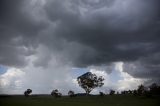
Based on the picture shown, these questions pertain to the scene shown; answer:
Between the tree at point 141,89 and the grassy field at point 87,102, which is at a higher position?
the tree at point 141,89

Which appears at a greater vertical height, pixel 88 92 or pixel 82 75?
pixel 82 75

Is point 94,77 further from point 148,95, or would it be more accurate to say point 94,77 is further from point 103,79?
point 148,95

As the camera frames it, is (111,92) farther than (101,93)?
Yes

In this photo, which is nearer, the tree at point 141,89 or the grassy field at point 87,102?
the grassy field at point 87,102

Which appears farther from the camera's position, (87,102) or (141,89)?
(141,89)

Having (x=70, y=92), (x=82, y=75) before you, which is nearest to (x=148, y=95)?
(x=82, y=75)

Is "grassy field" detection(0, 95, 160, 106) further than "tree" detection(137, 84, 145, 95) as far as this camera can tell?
No

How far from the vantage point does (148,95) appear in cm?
11512

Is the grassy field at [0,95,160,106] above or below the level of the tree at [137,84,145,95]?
below

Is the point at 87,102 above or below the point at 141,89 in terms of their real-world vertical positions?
below

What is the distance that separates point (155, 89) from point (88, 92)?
43.2 m

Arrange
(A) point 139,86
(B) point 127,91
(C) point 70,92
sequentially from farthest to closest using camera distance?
(C) point 70,92
(B) point 127,91
(A) point 139,86

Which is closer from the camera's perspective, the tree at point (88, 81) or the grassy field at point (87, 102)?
the grassy field at point (87, 102)

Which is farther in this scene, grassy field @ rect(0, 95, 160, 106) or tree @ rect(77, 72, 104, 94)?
tree @ rect(77, 72, 104, 94)
